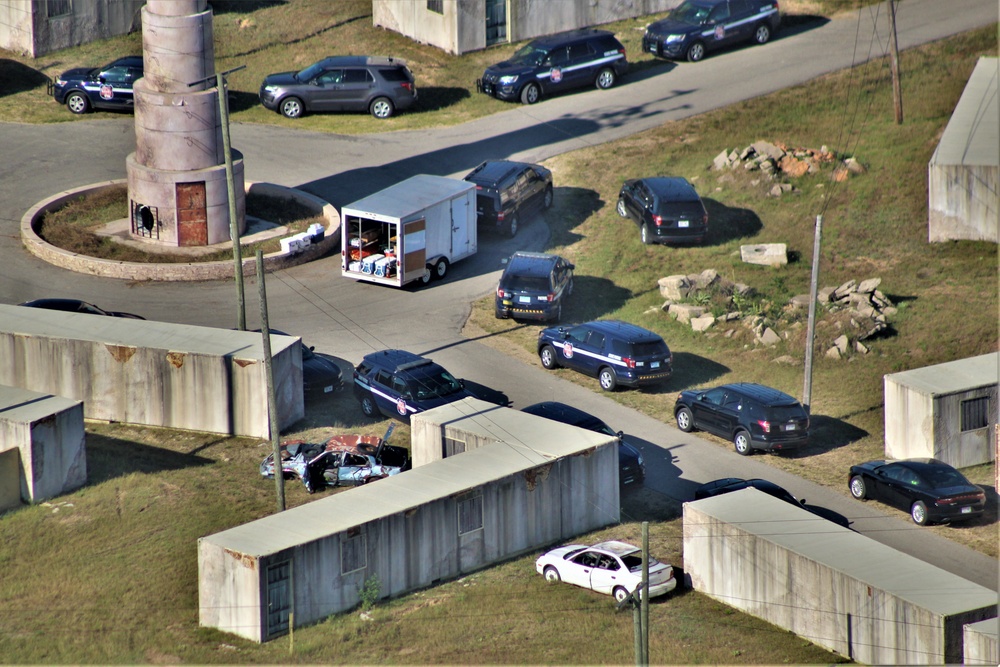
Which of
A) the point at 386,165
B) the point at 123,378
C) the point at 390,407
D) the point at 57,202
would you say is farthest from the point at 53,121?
the point at 390,407

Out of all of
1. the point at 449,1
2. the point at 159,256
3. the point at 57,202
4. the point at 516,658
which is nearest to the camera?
the point at 516,658

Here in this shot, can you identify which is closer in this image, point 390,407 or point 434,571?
point 434,571

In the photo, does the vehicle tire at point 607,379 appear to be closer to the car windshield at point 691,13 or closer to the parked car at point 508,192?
the parked car at point 508,192

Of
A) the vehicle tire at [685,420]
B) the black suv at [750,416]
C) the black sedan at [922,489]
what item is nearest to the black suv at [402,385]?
the vehicle tire at [685,420]

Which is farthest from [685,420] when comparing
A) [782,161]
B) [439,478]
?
[782,161]

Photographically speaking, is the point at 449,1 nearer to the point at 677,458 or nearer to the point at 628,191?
the point at 628,191

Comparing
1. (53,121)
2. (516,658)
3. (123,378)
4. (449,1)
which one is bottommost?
(516,658)
